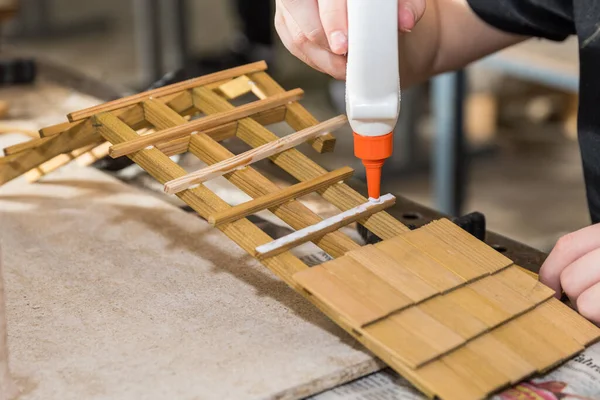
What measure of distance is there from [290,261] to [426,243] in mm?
111

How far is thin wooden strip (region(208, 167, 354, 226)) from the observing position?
1.99 ft

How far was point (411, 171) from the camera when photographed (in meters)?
2.65

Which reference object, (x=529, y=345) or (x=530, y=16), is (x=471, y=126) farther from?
(x=529, y=345)

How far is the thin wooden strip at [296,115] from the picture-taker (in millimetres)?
765

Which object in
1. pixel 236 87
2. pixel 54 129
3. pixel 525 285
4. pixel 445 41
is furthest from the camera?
pixel 445 41

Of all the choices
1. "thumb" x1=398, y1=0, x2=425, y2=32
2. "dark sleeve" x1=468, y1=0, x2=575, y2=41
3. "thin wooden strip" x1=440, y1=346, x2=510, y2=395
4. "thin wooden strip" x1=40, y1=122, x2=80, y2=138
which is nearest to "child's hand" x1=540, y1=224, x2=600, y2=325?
"thin wooden strip" x1=440, y1=346, x2=510, y2=395

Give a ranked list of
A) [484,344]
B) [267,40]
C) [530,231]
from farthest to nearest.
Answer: [267,40], [530,231], [484,344]

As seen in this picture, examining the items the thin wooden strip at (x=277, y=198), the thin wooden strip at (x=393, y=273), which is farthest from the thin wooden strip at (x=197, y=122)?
the thin wooden strip at (x=393, y=273)

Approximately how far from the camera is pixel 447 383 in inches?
19.6

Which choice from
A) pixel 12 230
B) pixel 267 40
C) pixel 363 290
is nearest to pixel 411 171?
pixel 267 40

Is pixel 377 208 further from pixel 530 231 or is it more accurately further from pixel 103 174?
pixel 530 231

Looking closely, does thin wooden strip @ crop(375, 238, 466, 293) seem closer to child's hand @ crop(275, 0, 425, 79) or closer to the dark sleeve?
child's hand @ crop(275, 0, 425, 79)

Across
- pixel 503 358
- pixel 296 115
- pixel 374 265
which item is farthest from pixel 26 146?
pixel 503 358

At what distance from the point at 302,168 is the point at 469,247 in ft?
0.57
